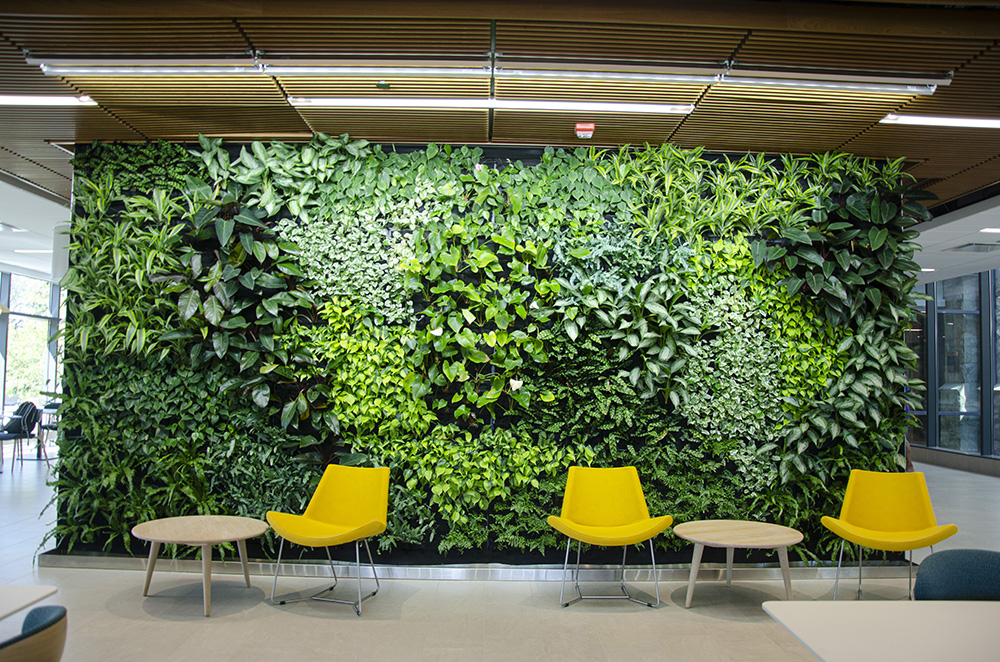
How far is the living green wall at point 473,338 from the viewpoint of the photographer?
482 cm

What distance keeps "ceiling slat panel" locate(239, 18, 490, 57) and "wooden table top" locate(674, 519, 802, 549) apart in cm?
330

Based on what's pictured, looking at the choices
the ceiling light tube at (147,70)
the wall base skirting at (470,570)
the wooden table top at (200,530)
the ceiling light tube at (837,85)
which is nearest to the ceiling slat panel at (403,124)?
the ceiling light tube at (147,70)

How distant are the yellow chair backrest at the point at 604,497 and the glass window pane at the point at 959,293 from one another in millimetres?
9399

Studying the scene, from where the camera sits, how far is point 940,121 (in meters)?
4.48

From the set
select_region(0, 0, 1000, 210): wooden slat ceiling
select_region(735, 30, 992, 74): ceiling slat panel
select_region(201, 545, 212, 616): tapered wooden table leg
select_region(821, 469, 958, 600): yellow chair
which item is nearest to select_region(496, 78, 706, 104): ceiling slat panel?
select_region(0, 0, 1000, 210): wooden slat ceiling

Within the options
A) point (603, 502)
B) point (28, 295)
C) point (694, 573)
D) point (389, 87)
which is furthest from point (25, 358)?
point (694, 573)

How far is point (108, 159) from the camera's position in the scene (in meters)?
5.22

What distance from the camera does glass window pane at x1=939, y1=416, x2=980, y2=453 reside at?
1078cm

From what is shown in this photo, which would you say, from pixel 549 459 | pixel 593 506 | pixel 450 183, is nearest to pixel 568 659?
pixel 593 506

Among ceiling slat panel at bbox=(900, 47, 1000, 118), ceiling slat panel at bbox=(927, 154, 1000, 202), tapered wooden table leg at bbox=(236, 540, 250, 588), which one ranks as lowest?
tapered wooden table leg at bbox=(236, 540, 250, 588)

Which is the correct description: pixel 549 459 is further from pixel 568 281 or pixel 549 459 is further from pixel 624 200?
pixel 624 200

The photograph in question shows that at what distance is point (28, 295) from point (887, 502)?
1433 centimetres

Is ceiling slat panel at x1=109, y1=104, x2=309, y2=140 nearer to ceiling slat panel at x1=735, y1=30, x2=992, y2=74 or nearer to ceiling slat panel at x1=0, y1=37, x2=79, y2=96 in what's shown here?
ceiling slat panel at x1=0, y1=37, x2=79, y2=96

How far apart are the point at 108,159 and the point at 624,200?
13.6 ft
